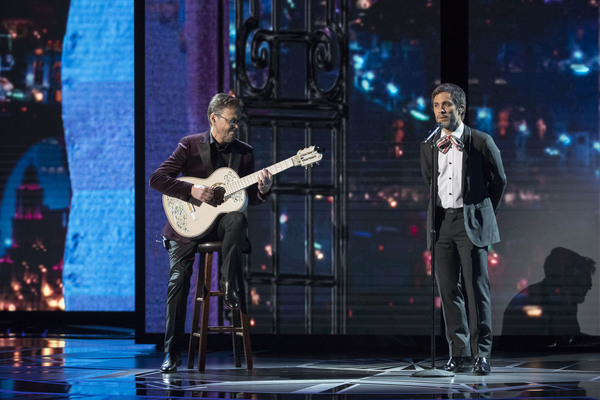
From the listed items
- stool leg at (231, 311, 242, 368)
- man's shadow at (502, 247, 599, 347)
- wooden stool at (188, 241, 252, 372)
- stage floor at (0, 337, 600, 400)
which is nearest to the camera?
stage floor at (0, 337, 600, 400)

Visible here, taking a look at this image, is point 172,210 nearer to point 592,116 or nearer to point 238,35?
point 238,35

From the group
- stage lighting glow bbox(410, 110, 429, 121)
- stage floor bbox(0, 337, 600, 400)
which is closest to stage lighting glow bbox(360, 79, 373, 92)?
stage lighting glow bbox(410, 110, 429, 121)

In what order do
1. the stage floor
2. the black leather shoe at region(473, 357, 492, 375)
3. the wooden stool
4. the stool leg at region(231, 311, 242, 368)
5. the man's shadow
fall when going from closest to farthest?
the stage floor, the black leather shoe at region(473, 357, 492, 375), the wooden stool, the stool leg at region(231, 311, 242, 368), the man's shadow

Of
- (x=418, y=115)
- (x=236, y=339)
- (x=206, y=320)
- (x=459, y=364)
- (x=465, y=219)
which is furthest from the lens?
(x=418, y=115)

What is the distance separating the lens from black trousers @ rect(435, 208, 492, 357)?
591 cm

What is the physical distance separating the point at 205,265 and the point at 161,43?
80.0 inches

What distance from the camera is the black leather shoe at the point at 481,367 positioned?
19.0 feet

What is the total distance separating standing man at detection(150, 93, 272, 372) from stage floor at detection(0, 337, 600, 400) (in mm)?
386

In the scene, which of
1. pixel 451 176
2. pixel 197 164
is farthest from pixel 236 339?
pixel 451 176

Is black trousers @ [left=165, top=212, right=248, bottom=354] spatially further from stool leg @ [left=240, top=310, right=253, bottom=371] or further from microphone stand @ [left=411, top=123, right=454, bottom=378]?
microphone stand @ [left=411, top=123, right=454, bottom=378]

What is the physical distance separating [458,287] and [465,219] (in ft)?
1.53

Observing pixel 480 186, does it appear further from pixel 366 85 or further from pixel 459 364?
pixel 366 85

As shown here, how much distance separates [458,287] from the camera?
19.9 feet

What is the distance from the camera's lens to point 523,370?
19.9 feet
